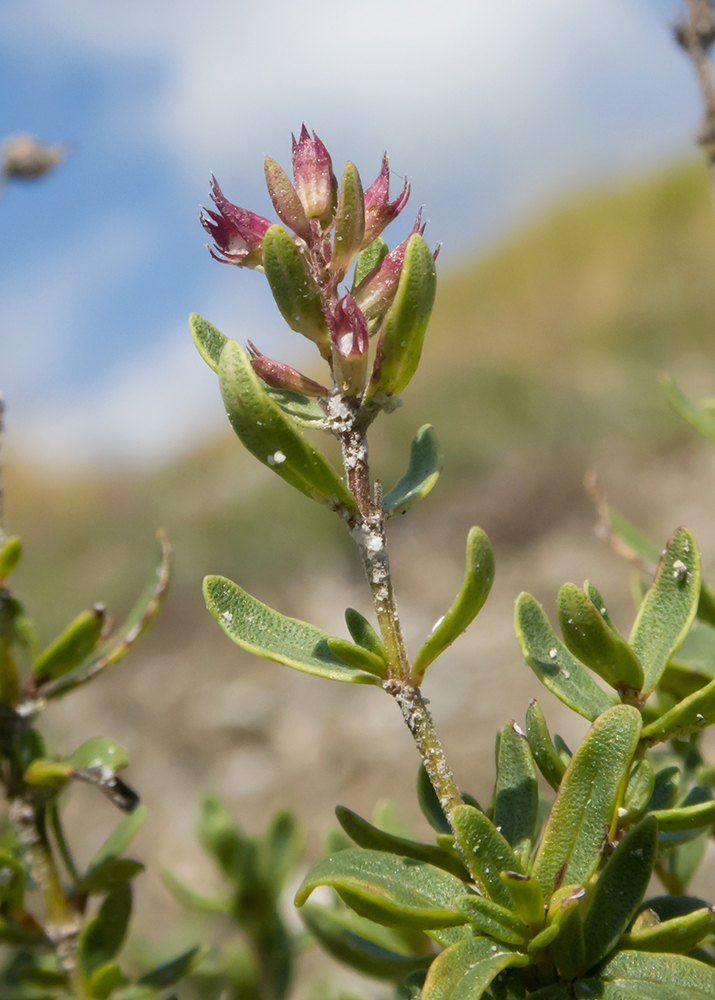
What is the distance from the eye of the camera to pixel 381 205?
0.83 m

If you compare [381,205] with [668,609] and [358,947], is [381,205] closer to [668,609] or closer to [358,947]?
[668,609]

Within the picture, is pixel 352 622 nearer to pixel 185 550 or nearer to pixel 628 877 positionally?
pixel 628 877

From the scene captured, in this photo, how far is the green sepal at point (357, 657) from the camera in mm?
714

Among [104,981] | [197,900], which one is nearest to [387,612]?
[104,981]

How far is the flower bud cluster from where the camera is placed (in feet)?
2.44

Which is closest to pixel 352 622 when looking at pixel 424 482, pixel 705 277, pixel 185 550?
pixel 424 482

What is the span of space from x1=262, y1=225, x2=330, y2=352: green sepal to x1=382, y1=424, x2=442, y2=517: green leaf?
151 mm

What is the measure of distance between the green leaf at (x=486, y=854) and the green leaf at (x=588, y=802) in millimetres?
36

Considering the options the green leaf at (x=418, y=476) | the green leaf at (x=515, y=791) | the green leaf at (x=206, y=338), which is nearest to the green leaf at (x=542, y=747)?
the green leaf at (x=515, y=791)

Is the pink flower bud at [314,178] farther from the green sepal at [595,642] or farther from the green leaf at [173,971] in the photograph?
the green leaf at [173,971]

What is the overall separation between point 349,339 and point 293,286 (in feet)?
0.22

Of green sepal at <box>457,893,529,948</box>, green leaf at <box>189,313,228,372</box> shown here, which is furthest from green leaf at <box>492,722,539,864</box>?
green leaf at <box>189,313,228,372</box>

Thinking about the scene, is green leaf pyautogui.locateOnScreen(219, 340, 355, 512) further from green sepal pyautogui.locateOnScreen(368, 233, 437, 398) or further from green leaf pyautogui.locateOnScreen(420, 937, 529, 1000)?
green leaf pyautogui.locateOnScreen(420, 937, 529, 1000)

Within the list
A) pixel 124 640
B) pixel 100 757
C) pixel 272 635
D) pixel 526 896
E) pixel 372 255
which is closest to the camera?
pixel 526 896
